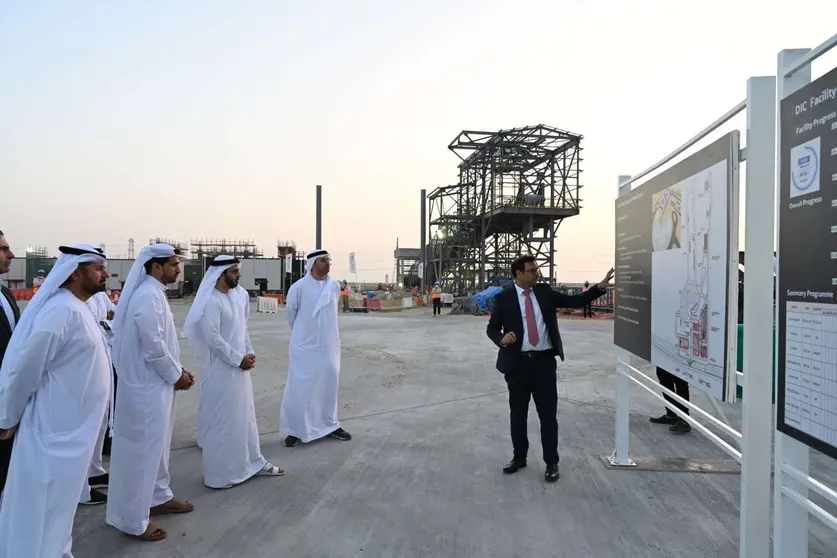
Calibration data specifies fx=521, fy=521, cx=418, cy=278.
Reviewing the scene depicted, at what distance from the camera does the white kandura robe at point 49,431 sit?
275cm

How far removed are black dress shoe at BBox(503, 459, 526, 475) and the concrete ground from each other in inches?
2.3

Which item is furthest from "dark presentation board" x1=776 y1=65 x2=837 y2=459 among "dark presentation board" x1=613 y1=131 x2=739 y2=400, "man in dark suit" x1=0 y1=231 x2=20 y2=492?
"man in dark suit" x1=0 y1=231 x2=20 y2=492

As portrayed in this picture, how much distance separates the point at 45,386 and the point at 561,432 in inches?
196

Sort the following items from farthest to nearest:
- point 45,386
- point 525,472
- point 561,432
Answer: point 561,432
point 525,472
point 45,386

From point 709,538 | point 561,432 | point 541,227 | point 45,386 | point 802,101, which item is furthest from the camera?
point 541,227

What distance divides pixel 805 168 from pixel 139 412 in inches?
161

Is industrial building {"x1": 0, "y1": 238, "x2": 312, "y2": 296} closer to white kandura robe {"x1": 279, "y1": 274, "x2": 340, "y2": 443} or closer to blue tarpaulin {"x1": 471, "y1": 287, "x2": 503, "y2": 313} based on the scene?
blue tarpaulin {"x1": 471, "y1": 287, "x2": 503, "y2": 313}

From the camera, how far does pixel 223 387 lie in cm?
443

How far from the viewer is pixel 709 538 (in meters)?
3.43

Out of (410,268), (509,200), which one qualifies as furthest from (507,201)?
(410,268)

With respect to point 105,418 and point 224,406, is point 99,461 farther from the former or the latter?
point 224,406

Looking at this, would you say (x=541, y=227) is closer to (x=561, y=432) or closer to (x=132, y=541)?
(x=561, y=432)

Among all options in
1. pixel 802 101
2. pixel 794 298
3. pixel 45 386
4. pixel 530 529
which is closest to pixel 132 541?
pixel 45 386

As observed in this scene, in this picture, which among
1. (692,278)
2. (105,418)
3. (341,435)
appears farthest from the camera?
(341,435)
